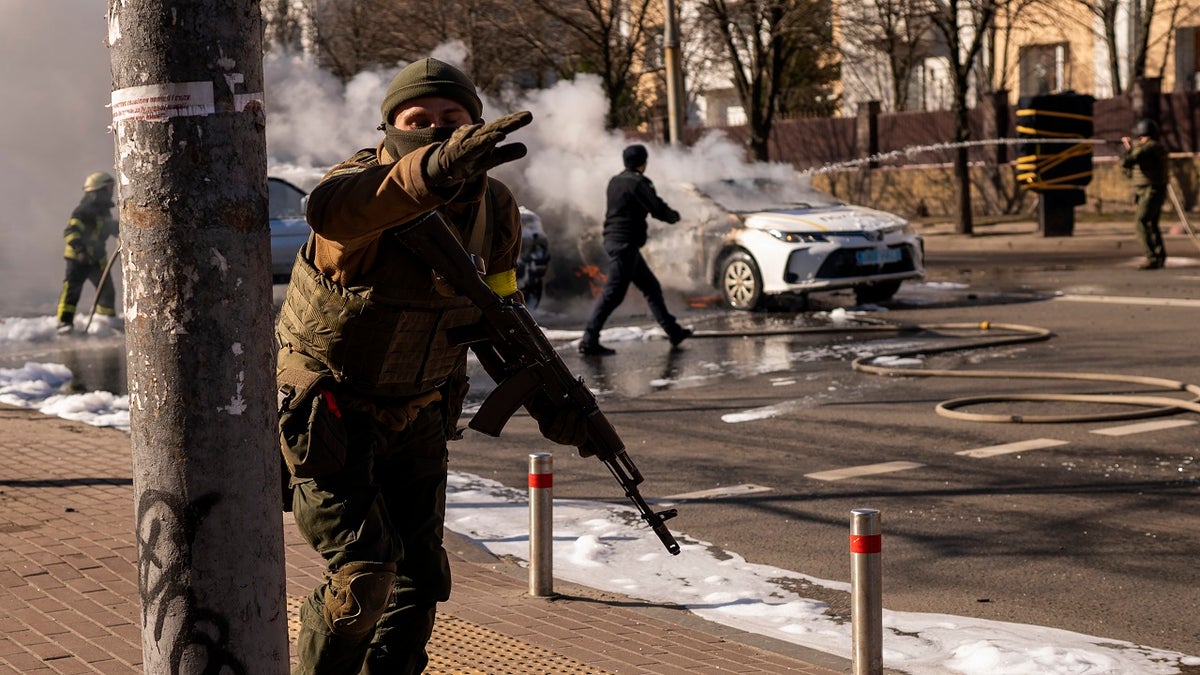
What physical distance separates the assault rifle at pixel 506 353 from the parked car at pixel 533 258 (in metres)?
12.6

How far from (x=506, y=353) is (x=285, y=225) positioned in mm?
13217

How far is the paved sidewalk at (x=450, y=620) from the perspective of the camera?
5.13 m

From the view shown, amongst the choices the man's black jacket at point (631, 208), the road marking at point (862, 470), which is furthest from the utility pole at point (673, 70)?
the road marking at point (862, 470)

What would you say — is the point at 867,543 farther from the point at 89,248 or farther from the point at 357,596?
the point at 89,248

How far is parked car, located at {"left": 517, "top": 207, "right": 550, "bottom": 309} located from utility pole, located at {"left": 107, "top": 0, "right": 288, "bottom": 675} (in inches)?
544

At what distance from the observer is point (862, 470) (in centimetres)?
841

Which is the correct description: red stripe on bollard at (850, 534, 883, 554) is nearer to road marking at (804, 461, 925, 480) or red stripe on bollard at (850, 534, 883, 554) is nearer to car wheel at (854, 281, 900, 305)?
road marking at (804, 461, 925, 480)

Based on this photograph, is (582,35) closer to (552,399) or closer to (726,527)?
(726,527)

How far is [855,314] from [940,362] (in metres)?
3.45

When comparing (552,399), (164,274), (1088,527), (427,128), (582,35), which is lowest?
(1088,527)

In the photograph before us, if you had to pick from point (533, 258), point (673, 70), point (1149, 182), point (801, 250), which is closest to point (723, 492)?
point (801, 250)

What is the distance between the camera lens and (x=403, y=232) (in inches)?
147

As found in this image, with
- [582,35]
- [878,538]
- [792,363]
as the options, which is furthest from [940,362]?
[582,35]

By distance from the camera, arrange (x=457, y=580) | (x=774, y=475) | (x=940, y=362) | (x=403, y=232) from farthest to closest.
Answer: (x=940, y=362)
(x=774, y=475)
(x=457, y=580)
(x=403, y=232)
